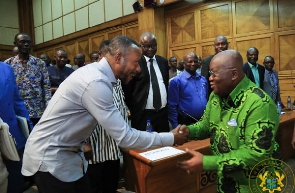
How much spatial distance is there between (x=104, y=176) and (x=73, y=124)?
1.26 m

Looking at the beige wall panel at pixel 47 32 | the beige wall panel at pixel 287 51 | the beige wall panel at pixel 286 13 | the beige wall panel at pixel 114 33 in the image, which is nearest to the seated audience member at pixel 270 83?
the beige wall panel at pixel 287 51

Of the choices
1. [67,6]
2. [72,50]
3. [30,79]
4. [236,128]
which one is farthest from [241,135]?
[67,6]

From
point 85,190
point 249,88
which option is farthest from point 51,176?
point 249,88

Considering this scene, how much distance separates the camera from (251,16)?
21.3ft

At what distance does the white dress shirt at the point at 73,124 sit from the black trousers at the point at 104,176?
0.93 m

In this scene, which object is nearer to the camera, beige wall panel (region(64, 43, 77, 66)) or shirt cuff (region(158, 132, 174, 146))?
shirt cuff (region(158, 132, 174, 146))

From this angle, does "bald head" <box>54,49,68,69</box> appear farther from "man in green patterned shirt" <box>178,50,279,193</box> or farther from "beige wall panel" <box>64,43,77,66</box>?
"beige wall panel" <box>64,43,77,66</box>

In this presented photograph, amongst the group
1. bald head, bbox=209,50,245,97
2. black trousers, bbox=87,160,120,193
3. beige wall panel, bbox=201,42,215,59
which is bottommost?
black trousers, bbox=87,160,120,193

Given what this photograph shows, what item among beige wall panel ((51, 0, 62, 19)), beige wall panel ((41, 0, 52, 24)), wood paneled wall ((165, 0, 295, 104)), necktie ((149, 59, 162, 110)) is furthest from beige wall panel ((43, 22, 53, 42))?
necktie ((149, 59, 162, 110))

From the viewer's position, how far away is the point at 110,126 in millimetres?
1400

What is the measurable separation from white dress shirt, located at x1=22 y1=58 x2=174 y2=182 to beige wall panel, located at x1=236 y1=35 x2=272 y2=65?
574 cm

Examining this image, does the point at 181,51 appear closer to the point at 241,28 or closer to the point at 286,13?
the point at 241,28

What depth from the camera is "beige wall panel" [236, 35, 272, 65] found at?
6.38 meters

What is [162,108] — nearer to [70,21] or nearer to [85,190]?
[85,190]
